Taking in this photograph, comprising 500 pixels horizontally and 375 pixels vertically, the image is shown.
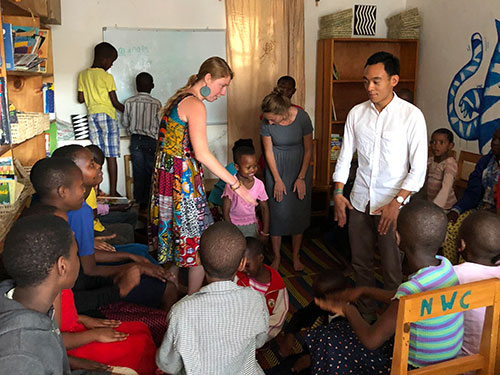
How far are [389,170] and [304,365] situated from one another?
1.09 meters

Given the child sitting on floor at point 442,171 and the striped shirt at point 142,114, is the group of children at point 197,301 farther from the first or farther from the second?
the striped shirt at point 142,114

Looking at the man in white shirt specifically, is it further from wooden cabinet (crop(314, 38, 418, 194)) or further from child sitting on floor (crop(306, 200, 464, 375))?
wooden cabinet (crop(314, 38, 418, 194))

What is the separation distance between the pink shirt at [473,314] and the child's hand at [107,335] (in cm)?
119

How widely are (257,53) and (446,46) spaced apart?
192 cm

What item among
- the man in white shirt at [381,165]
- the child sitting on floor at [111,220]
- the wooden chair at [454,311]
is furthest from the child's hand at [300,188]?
the wooden chair at [454,311]

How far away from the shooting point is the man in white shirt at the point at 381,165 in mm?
2422

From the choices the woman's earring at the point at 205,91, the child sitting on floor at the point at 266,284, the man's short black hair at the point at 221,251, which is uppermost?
the woman's earring at the point at 205,91

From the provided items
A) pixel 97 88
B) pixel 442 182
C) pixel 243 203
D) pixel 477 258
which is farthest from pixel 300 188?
pixel 97 88

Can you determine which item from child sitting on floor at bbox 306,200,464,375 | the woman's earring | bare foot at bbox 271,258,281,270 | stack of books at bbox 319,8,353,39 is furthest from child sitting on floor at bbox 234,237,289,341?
stack of books at bbox 319,8,353,39

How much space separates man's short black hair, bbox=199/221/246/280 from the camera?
62.5 inches

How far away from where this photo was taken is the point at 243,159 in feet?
10.3

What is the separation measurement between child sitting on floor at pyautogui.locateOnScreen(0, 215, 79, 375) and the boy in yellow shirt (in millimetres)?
3606

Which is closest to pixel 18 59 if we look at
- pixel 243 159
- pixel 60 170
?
pixel 60 170

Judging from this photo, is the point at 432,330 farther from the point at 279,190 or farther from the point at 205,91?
the point at 279,190
